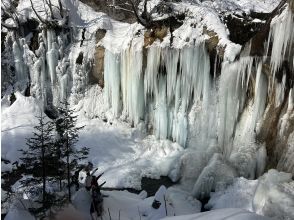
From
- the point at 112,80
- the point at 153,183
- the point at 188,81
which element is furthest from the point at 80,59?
the point at 153,183

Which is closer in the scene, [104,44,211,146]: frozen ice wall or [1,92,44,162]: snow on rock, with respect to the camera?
[104,44,211,146]: frozen ice wall

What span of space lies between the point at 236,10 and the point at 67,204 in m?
11.0

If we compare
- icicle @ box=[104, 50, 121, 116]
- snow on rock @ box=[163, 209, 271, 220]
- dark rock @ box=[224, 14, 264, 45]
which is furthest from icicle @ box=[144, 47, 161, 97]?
snow on rock @ box=[163, 209, 271, 220]

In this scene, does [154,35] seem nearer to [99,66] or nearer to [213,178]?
[99,66]

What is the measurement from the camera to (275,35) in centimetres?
1174

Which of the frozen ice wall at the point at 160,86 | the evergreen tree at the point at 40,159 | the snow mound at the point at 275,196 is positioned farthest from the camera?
the frozen ice wall at the point at 160,86

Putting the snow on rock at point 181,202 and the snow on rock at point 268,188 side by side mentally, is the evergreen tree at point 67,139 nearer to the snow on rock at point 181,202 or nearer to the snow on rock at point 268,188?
the snow on rock at point 181,202

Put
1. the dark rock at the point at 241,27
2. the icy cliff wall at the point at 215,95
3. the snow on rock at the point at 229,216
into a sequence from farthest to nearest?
1. the dark rock at the point at 241,27
2. the icy cliff wall at the point at 215,95
3. the snow on rock at the point at 229,216

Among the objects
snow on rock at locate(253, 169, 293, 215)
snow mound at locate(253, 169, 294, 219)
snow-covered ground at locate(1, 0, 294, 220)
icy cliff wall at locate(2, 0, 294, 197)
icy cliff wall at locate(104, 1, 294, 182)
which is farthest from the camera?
icy cliff wall at locate(2, 0, 294, 197)

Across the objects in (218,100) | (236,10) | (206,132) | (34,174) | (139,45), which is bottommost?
(34,174)

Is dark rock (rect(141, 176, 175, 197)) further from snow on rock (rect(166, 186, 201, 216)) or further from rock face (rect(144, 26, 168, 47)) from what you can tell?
rock face (rect(144, 26, 168, 47))

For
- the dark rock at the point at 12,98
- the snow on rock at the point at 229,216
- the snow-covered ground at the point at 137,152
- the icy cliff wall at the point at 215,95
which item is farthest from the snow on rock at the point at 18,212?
the dark rock at the point at 12,98

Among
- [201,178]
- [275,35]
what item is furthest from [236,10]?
[201,178]

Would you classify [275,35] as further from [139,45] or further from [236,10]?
[139,45]
